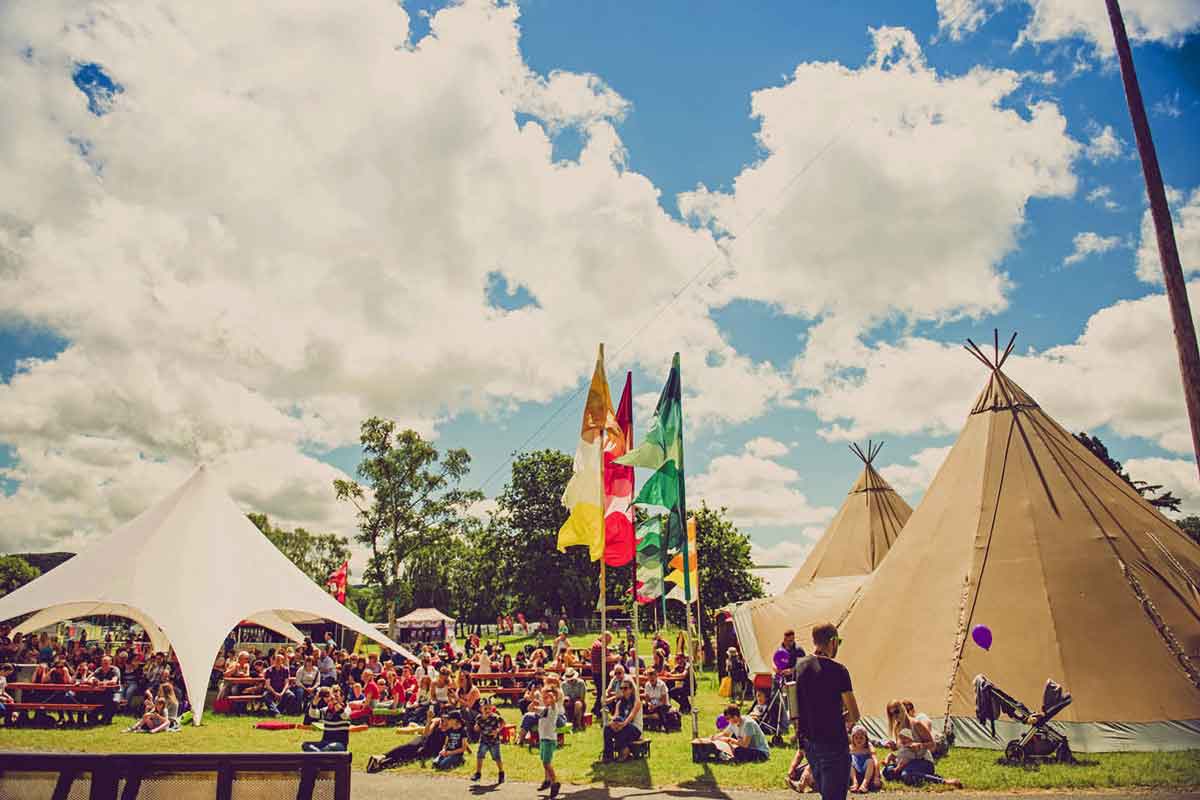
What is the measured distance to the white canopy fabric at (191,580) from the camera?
1527 cm

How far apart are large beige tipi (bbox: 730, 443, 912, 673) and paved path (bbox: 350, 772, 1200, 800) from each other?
9.34 metres

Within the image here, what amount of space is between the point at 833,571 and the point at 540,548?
27.8m

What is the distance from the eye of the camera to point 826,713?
529 cm

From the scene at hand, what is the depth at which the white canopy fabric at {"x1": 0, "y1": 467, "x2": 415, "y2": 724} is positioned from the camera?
50.1 ft

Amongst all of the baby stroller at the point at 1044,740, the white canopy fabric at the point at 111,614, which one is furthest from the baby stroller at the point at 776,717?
the white canopy fabric at the point at 111,614

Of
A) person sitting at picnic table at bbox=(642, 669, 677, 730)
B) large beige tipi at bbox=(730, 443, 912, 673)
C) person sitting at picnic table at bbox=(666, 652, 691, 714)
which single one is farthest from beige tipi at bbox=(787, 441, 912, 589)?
person sitting at picnic table at bbox=(642, 669, 677, 730)

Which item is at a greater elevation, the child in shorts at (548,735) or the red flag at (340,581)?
the red flag at (340,581)

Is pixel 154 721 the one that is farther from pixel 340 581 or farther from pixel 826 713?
pixel 340 581

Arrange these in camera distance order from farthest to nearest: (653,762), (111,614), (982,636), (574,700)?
1. (111,614)
2. (574,700)
3. (982,636)
4. (653,762)

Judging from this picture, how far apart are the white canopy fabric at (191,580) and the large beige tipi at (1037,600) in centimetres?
1268

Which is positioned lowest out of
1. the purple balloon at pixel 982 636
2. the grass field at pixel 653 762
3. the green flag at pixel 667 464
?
the grass field at pixel 653 762

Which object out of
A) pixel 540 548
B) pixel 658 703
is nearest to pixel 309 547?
pixel 540 548

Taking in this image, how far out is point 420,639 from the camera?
43.9 meters

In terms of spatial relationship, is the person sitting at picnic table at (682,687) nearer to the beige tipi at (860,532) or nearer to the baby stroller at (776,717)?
the baby stroller at (776,717)
